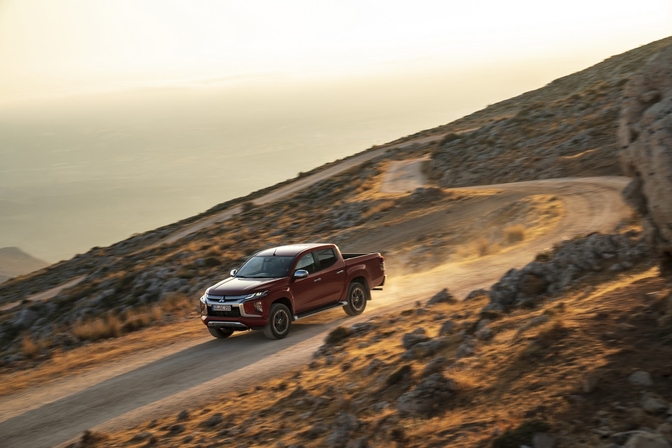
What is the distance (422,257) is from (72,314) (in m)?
15.2

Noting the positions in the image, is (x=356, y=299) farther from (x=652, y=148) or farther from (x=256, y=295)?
(x=652, y=148)

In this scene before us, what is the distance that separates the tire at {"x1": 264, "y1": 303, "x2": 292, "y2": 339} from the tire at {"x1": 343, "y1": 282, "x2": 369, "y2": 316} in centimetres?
187

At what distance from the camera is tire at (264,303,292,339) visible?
16.3 m

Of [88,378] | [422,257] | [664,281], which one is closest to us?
[664,281]

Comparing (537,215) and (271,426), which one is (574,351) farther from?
(537,215)

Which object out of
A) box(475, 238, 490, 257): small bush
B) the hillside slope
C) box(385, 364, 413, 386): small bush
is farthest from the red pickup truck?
box(475, 238, 490, 257): small bush

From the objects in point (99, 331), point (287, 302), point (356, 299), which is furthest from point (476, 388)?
point (99, 331)

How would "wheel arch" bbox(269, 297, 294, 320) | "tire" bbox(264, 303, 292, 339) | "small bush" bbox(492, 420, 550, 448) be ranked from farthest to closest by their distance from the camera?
"wheel arch" bbox(269, 297, 294, 320), "tire" bbox(264, 303, 292, 339), "small bush" bbox(492, 420, 550, 448)

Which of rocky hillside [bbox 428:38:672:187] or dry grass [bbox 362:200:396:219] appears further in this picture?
rocky hillside [bbox 428:38:672:187]

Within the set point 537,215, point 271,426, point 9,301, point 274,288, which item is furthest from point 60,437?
point 9,301

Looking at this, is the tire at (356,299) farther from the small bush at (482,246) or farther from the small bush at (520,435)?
the small bush at (520,435)

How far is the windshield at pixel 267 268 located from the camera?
16.9 m

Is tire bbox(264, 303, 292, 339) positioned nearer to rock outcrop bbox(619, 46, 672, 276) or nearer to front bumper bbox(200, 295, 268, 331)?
front bumper bbox(200, 295, 268, 331)

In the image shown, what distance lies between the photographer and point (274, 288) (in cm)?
1634
